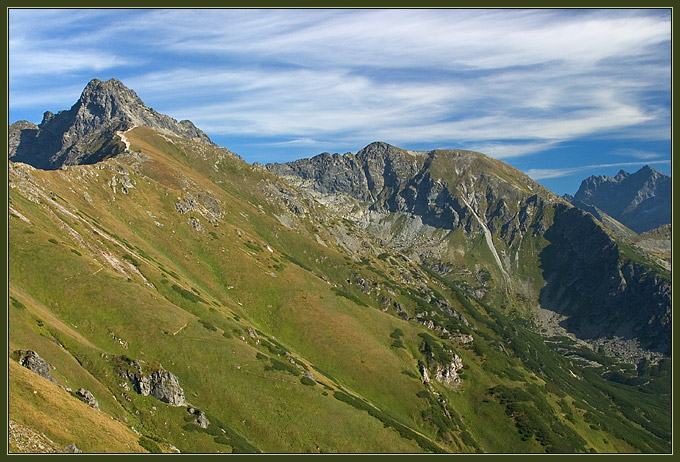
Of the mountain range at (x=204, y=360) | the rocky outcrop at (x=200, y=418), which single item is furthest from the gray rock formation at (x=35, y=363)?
the rocky outcrop at (x=200, y=418)

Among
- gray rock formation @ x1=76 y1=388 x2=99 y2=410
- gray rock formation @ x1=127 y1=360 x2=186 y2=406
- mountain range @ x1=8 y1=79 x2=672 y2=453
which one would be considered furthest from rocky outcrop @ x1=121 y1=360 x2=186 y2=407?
gray rock formation @ x1=76 y1=388 x2=99 y2=410

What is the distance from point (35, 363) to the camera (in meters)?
72.5

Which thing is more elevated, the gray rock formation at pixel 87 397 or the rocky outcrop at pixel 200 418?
the gray rock formation at pixel 87 397

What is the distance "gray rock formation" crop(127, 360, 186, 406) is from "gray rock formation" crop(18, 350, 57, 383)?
1768cm

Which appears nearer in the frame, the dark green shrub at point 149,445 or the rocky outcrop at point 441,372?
the dark green shrub at point 149,445

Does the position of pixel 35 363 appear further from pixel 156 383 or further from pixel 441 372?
Result: pixel 441 372

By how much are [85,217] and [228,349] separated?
73.3 metres

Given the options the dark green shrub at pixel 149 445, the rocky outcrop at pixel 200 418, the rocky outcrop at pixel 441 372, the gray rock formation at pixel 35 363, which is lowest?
the rocky outcrop at pixel 200 418

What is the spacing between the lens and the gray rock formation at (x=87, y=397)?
243 feet

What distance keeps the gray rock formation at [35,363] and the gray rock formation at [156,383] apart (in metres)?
17.7

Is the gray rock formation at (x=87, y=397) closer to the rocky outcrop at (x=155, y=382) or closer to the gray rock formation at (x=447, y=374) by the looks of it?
the rocky outcrop at (x=155, y=382)

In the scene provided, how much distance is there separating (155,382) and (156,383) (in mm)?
263

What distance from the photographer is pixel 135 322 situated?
4176 inches

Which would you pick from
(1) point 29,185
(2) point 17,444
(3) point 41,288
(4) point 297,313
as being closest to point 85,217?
(1) point 29,185
